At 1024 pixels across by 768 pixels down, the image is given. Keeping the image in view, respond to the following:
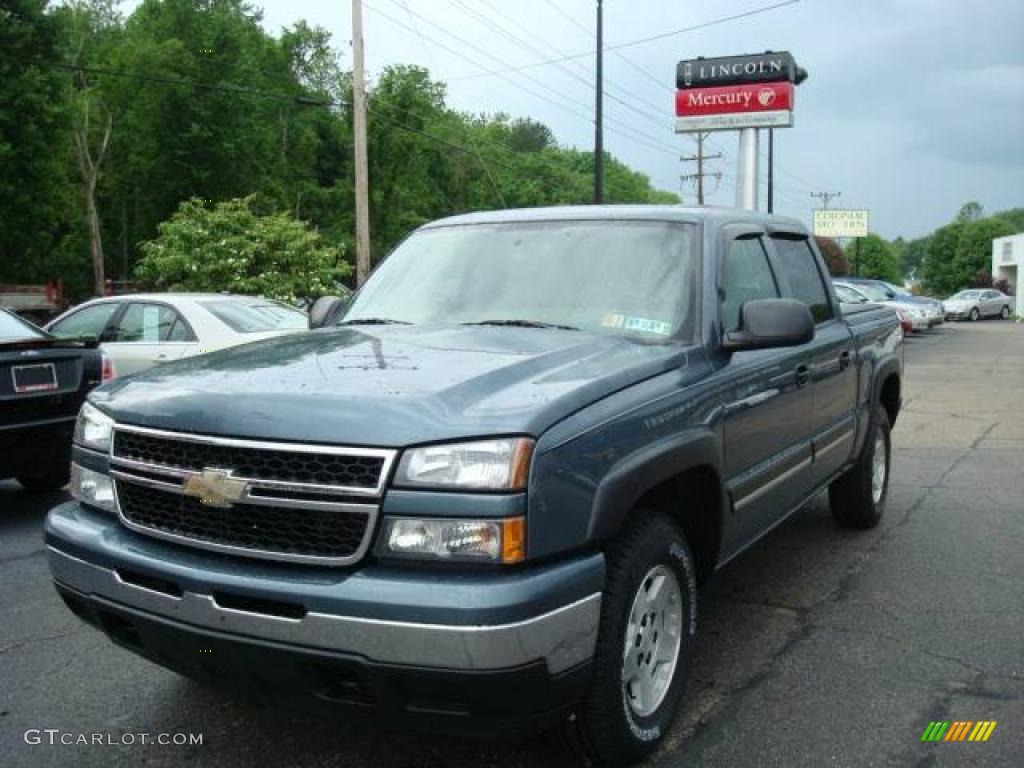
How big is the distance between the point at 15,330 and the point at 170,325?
2.43 metres

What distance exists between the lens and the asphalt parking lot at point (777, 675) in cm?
A: 315

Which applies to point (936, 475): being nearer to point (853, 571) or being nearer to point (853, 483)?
point (853, 483)

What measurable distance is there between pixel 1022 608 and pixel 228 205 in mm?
19458

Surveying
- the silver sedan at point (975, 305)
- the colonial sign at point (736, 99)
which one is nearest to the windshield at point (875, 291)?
the colonial sign at point (736, 99)

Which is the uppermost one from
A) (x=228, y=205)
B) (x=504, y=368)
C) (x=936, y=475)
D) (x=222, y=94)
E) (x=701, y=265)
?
(x=222, y=94)

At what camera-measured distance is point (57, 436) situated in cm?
639

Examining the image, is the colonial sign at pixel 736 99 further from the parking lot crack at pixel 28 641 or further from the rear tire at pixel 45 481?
the parking lot crack at pixel 28 641

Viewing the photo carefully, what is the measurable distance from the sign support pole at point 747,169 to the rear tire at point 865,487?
78.0 feet

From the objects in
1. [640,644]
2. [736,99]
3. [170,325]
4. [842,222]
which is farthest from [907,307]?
[842,222]

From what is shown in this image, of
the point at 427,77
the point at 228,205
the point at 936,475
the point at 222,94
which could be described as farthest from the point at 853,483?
the point at 427,77

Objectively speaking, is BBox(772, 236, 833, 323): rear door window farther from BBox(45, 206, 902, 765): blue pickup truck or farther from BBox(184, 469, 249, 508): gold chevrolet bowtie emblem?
BBox(184, 469, 249, 508): gold chevrolet bowtie emblem

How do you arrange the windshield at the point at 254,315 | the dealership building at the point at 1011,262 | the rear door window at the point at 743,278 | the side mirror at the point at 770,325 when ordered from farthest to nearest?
the dealership building at the point at 1011,262, the windshield at the point at 254,315, the rear door window at the point at 743,278, the side mirror at the point at 770,325

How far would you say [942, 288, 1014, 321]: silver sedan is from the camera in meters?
45.9

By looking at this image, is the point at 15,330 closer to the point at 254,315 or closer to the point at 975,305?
the point at 254,315
